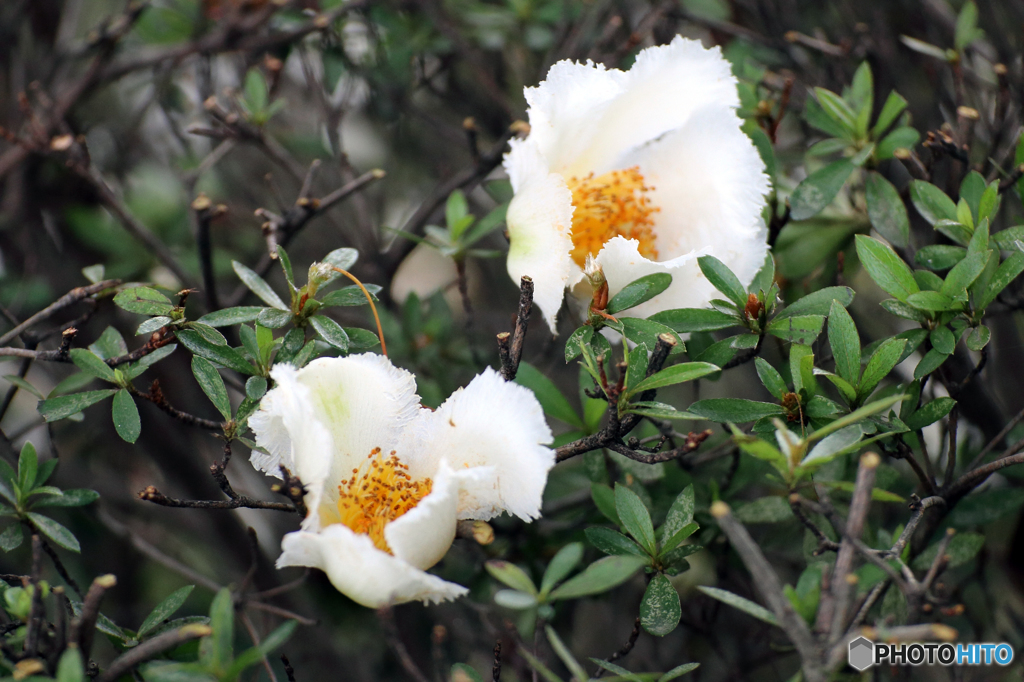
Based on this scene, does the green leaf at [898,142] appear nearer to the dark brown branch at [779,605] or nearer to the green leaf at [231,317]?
the dark brown branch at [779,605]

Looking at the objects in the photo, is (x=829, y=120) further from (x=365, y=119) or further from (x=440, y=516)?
(x=365, y=119)

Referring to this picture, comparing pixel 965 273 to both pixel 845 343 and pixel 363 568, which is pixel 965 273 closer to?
pixel 845 343

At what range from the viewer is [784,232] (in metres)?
1.32

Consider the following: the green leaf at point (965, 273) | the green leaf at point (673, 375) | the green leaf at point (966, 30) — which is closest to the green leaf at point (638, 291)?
the green leaf at point (673, 375)

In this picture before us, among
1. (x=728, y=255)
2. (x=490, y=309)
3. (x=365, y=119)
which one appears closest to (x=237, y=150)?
(x=365, y=119)

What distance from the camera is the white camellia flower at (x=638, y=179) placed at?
95 centimetres

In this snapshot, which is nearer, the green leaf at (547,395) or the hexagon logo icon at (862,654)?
the hexagon logo icon at (862,654)

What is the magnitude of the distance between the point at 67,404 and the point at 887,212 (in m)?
1.18

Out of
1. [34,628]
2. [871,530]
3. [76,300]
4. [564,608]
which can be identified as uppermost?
[76,300]

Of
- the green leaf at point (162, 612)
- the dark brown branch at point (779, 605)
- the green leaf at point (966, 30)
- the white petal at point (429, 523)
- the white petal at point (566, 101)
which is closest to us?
the dark brown branch at point (779, 605)

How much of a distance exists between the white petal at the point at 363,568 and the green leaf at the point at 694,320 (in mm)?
→ 413

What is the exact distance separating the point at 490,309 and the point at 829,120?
1.08 metres

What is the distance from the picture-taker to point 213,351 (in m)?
0.89

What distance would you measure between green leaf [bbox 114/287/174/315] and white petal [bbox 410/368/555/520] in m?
0.35
